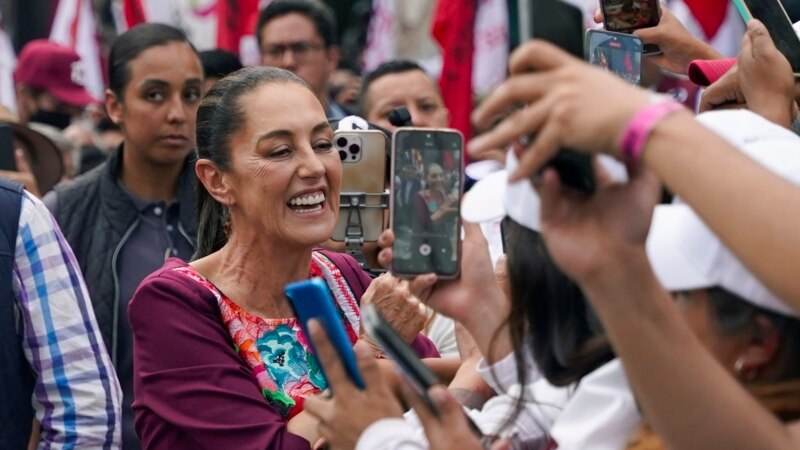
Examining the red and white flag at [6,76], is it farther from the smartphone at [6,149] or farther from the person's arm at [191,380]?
the person's arm at [191,380]

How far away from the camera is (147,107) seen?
5.52 meters

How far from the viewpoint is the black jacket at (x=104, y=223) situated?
4859 mm

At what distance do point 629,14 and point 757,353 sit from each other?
1.66 metres

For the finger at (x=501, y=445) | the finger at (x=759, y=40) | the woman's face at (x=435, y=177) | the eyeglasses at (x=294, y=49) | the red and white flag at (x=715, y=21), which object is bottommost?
the red and white flag at (x=715, y=21)

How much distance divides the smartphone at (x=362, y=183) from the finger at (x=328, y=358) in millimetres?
1577

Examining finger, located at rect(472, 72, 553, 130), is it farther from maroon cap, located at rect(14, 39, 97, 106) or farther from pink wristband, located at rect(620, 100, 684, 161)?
maroon cap, located at rect(14, 39, 97, 106)

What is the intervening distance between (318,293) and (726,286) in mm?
690

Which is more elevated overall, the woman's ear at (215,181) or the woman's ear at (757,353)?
the woman's ear at (757,353)

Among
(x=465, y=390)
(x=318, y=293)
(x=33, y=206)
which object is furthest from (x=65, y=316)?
(x=318, y=293)

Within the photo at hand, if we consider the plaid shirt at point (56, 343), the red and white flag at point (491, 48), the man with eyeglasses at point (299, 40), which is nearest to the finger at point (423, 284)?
the plaid shirt at point (56, 343)

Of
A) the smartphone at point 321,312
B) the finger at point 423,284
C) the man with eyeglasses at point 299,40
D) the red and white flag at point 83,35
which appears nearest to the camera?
the smartphone at point 321,312

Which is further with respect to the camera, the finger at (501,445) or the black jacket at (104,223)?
the black jacket at (104,223)

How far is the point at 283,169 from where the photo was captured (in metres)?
3.61

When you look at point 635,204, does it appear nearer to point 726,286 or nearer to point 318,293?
point 726,286
